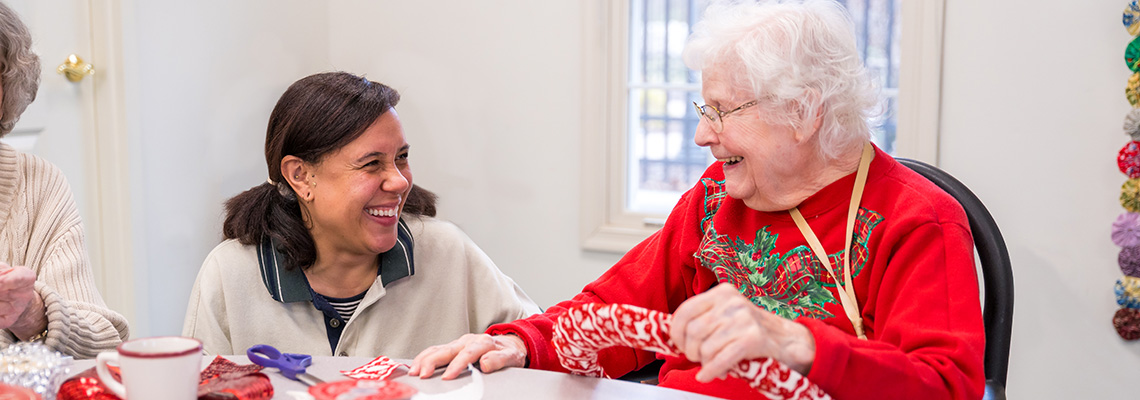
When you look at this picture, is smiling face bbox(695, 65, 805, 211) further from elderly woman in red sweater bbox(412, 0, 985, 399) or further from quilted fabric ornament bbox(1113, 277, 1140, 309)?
quilted fabric ornament bbox(1113, 277, 1140, 309)

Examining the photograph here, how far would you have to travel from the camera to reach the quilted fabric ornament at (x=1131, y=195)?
7.93 feet

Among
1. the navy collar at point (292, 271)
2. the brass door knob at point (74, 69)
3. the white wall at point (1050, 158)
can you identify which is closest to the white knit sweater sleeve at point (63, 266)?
the navy collar at point (292, 271)

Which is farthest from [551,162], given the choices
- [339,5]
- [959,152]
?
[959,152]

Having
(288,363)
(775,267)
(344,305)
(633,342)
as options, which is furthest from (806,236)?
(344,305)

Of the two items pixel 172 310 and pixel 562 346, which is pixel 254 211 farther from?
pixel 172 310

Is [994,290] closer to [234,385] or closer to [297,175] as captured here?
[234,385]

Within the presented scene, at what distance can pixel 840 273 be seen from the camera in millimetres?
1307

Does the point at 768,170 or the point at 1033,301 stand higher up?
the point at 768,170

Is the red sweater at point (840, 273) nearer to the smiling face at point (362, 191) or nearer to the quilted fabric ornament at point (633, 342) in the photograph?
the quilted fabric ornament at point (633, 342)

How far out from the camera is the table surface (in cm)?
108

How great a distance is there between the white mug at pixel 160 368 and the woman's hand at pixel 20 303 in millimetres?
449

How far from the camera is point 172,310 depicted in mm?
2947

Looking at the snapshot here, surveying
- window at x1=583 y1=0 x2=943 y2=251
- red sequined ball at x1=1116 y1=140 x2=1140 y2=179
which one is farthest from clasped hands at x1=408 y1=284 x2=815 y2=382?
window at x1=583 y1=0 x2=943 y2=251

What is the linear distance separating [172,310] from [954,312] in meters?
2.51
